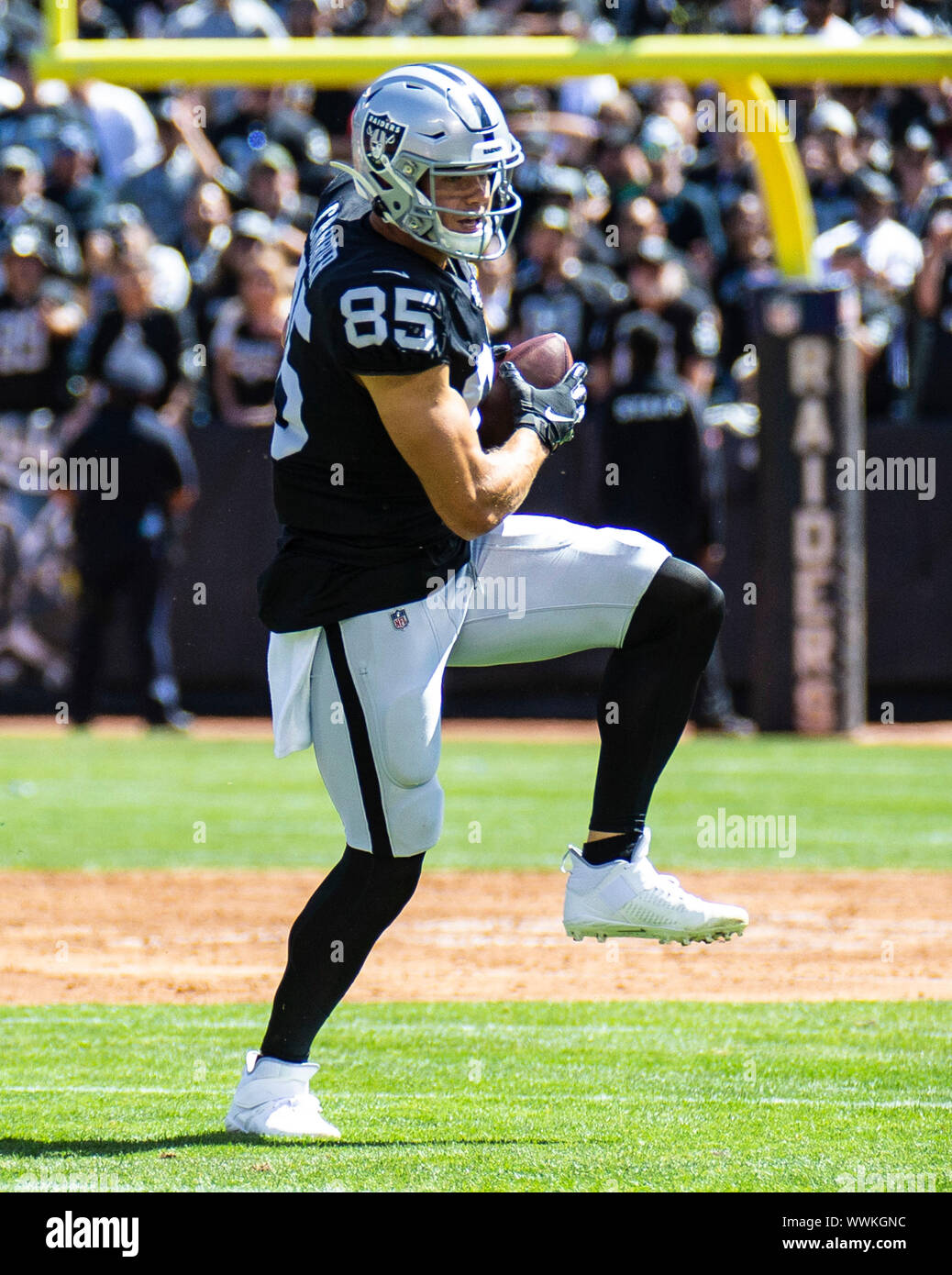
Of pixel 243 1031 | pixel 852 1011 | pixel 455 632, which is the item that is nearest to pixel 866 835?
pixel 852 1011

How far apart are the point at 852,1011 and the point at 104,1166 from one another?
2.54 meters

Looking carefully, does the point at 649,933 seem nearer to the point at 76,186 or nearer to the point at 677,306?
the point at 677,306

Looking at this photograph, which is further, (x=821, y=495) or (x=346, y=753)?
(x=821, y=495)

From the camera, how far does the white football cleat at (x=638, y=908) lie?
4.55 meters

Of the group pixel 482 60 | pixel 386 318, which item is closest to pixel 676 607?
pixel 386 318

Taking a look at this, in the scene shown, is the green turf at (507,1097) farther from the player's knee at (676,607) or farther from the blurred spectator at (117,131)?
the blurred spectator at (117,131)

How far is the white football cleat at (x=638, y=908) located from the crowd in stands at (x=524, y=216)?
7.80 m

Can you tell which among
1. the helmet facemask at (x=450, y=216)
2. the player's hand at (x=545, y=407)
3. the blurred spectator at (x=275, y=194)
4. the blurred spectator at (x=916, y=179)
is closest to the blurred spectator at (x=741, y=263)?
the blurred spectator at (x=916, y=179)

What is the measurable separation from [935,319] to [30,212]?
617cm

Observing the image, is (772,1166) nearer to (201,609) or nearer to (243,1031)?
(243,1031)

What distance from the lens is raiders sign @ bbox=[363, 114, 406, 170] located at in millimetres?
4273

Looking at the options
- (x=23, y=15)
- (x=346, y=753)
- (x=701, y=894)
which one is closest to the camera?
(x=346, y=753)

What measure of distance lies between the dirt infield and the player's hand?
6.86 ft

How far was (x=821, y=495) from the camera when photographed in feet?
41.2
